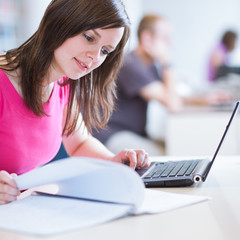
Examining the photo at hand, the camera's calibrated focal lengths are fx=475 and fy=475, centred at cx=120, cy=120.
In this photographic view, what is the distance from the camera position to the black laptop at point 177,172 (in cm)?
111

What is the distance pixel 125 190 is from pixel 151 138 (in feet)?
7.82

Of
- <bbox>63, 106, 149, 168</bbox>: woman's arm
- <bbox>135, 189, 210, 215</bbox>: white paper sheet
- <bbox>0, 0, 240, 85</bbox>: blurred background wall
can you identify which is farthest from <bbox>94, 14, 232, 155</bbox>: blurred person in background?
<bbox>0, 0, 240, 85</bbox>: blurred background wall

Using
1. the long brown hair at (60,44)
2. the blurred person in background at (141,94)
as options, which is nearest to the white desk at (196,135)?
the blurred person in background at (141,94)

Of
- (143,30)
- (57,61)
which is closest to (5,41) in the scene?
(143,30)

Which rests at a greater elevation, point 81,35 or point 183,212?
point 81,35

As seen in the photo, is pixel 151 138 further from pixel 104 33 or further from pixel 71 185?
pixel 71 185

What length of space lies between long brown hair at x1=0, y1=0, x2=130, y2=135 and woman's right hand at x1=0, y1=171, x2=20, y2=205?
1.32 feet

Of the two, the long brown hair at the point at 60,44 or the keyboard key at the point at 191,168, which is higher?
the long brown hair at the point at 60,44

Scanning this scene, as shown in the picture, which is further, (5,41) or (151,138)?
(5,41)

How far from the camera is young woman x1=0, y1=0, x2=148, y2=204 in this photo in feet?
4.03


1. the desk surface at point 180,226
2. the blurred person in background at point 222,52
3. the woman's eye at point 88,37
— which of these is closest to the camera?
the desk surface at point 180,226

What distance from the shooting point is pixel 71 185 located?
950 millimetres

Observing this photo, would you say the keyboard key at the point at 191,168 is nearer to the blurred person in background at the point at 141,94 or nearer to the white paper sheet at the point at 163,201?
the white paper sheet at the point at 163,201

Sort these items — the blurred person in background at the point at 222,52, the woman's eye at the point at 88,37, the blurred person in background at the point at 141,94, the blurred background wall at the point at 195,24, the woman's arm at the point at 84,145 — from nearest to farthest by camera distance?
the woman's eye at the point at 88,37 < the woman's arm at the point at 84,145 < the blurred person in background at the point at 141,94 < the blurred person in background at the point at 222,52 < the blurred background wall at the point at 195,24
